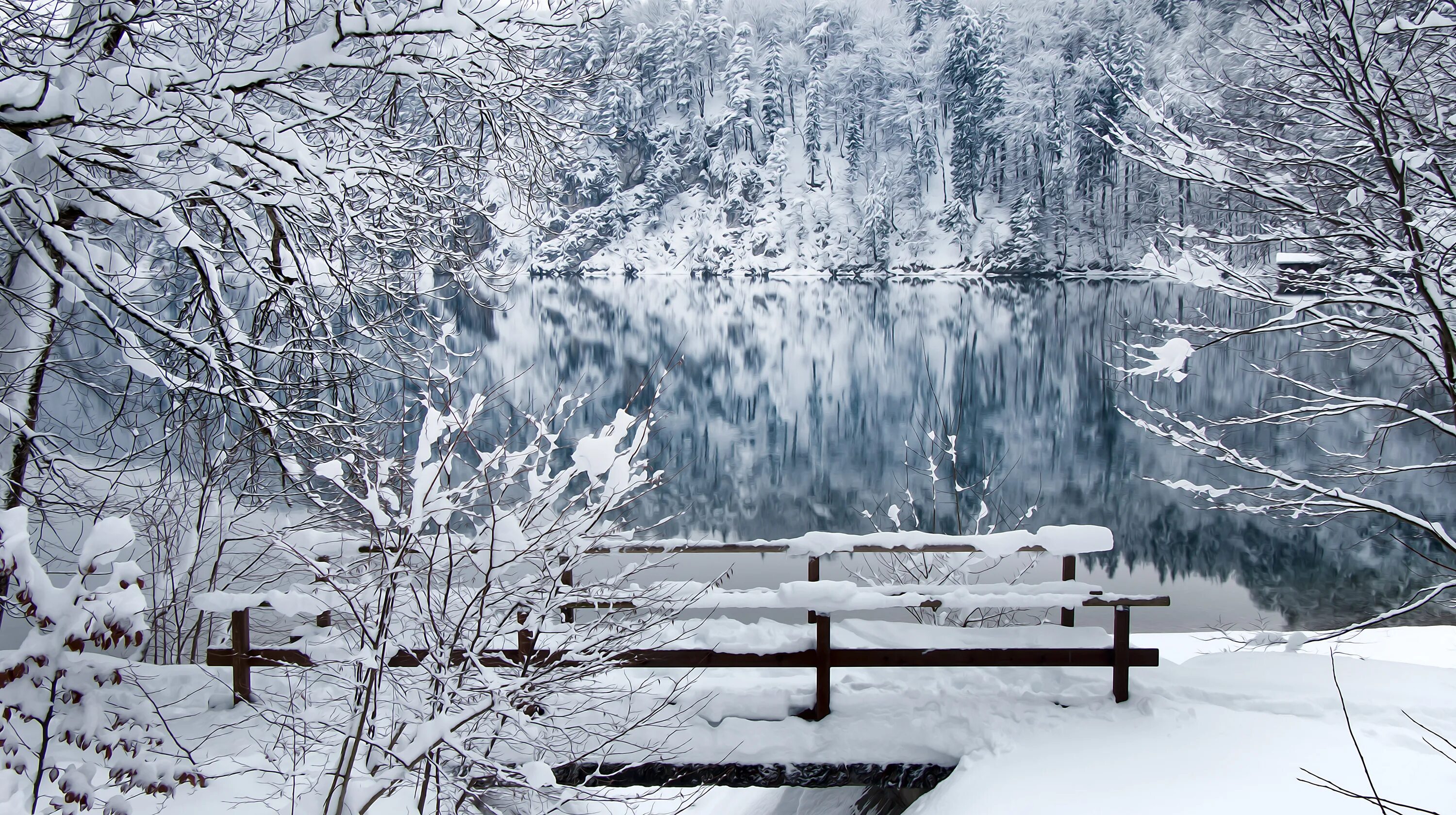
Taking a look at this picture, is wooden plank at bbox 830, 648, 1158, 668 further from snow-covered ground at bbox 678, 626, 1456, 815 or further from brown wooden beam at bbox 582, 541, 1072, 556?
brown wooden beam at bbox 582, 541, 1072, 556

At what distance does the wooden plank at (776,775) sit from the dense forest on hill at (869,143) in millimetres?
68093

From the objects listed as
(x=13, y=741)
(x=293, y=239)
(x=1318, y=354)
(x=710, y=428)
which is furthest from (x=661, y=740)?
(x=1318, y=354)

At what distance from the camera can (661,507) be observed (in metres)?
17.4

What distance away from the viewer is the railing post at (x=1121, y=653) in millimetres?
5324

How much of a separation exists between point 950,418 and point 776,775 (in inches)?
761

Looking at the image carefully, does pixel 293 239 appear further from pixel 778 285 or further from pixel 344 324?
pixel 778 285

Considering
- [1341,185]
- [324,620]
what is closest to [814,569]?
[324,620]

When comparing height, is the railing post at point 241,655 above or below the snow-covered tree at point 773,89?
below

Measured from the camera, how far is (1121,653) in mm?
5379

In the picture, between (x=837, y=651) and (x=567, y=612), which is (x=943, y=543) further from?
(x=567, y=612)

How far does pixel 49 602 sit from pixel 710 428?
70.3 feet

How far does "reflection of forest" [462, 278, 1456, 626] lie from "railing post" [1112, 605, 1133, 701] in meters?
1.83

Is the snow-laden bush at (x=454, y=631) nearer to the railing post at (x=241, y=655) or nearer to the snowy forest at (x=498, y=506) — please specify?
the snowy forest at (x=498, y=506)

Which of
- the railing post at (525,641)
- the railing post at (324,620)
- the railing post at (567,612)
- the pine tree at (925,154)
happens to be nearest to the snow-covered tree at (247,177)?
the railing post at (324,620)
